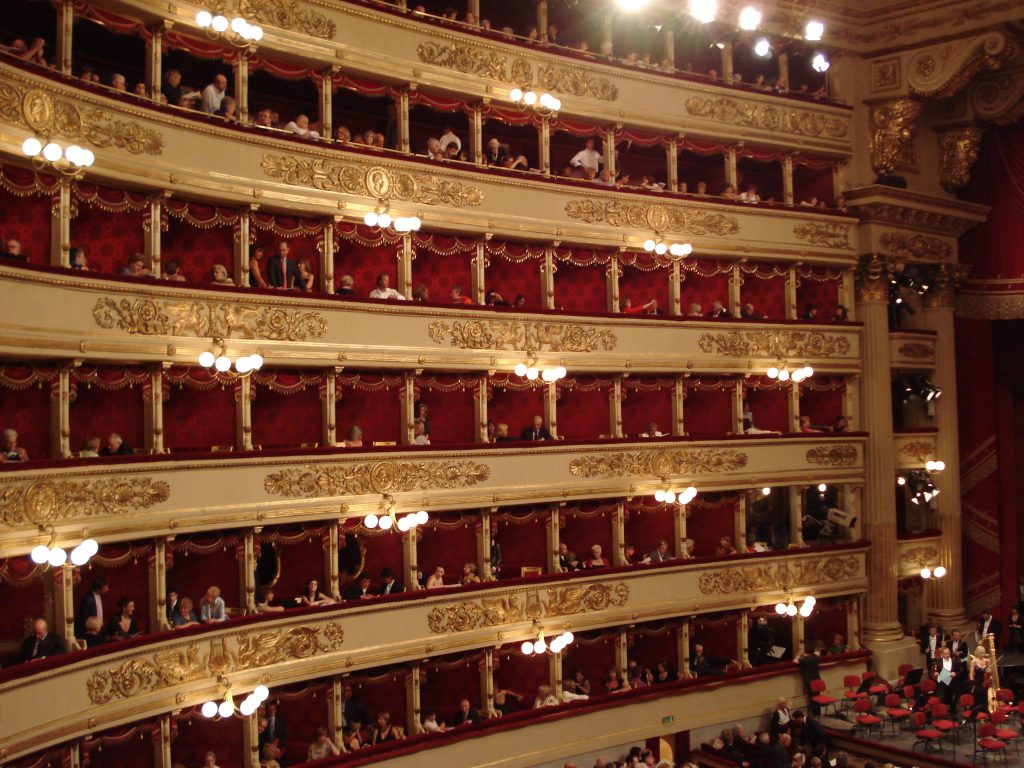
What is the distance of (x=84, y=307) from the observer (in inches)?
591

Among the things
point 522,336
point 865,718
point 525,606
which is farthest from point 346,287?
point 865,718

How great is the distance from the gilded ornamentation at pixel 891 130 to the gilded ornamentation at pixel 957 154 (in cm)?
165

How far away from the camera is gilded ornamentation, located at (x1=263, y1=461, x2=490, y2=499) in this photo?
17375 mm

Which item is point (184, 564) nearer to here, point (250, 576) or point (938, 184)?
point (250, 576)

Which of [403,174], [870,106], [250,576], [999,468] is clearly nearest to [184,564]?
[250,576]

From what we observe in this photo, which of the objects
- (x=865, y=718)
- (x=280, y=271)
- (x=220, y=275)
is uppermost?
(x=280, y=271)

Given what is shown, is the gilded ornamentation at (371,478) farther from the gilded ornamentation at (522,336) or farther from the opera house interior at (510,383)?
the gilded ornamentation at (522,336)

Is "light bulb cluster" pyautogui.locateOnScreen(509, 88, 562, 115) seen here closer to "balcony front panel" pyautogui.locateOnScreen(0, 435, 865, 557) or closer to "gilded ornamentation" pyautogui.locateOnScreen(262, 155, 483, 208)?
"gilded ornamentation" pyautogui.locateOnScreen(262, 155, 483, 208)

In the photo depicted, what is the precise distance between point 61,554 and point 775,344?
15.3m

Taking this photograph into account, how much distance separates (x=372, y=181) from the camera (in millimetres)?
18844

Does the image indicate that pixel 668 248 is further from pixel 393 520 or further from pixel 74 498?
pixel 74 498

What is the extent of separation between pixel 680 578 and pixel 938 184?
477 inches

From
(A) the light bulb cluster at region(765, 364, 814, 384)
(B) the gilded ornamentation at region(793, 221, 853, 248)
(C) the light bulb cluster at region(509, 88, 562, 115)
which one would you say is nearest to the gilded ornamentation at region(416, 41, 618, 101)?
(C) the light bulb cluster at region(509, 88, 562, 115)

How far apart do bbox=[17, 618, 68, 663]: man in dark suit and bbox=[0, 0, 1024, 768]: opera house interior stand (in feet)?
0.13
